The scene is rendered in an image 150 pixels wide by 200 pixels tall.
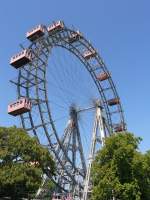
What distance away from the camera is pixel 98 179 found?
43719mm

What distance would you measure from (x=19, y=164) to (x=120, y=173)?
1012cm

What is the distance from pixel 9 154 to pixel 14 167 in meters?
1.73

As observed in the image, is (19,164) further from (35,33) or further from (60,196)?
(35,33)

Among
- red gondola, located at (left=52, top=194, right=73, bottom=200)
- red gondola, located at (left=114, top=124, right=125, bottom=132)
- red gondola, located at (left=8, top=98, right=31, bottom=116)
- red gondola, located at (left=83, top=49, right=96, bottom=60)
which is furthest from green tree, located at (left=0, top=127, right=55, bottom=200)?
red gondola, located at (left=114, top=124, right=125, bottom=132)

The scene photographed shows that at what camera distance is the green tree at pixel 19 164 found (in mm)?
41775

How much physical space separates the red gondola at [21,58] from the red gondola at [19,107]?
539cm

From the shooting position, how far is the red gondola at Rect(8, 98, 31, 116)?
52844 millimetres

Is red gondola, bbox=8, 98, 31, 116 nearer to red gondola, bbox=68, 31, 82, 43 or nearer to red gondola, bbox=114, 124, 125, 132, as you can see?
red gondola, bbox=68, 31, 82, 43

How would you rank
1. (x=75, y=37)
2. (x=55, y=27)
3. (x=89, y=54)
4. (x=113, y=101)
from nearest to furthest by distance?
(x=55, y=27) → (x=75, y=37) → (x=89, y=54) → (x=113, y=101)

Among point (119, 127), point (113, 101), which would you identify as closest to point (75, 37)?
point (113, 101)

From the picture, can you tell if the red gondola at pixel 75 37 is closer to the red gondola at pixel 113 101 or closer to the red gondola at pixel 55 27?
the red gondola at pixel 55 27

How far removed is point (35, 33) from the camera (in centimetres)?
5831

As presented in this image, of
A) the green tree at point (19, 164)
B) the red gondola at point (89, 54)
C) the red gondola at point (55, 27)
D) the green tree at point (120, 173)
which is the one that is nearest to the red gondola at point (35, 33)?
the red gondola at point (55, 27)

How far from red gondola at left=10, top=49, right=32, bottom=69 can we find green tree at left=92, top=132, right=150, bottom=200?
17773 mm
